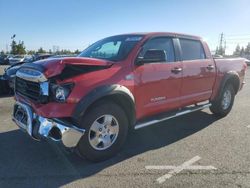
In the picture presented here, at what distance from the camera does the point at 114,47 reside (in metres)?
5.16

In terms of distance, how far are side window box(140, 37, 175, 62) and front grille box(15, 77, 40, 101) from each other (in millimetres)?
1972

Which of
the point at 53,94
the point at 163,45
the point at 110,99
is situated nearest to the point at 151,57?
the point at 163,45

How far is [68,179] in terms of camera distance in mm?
3721

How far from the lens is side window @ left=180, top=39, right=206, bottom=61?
5.74 metres

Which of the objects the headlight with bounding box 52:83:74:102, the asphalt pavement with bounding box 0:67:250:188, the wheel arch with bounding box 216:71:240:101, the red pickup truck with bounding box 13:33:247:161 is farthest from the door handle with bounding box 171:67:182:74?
the headlight with bounding box 52:83:74:102

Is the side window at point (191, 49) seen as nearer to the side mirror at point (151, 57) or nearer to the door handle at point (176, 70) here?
the door handle at point (176, 70)

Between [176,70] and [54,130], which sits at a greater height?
[176,70]

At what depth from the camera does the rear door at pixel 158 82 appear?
15.3ft

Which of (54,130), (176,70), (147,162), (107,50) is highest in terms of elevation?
(107,50)

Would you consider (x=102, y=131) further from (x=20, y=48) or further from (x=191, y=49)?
(x=20, y=48)

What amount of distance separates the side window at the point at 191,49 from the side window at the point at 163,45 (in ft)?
1.17

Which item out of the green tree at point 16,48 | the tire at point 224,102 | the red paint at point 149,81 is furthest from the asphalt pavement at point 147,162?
the green tree at point 16,48

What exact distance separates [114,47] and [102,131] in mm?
1688

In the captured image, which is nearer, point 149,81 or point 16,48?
point 149,81
